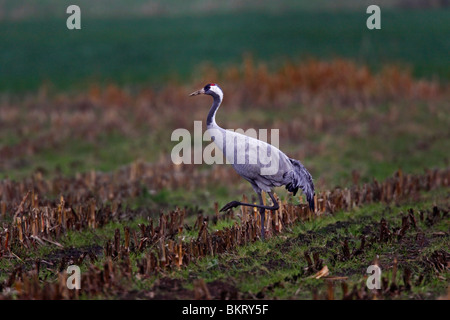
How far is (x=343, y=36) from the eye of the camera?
94.2ft

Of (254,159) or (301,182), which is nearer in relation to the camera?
(254,159)

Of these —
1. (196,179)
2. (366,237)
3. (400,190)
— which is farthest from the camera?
(196,179)

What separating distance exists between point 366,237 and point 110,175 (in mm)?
5834

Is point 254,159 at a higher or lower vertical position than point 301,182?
higher

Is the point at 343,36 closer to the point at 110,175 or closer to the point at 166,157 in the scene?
the point at 166,157

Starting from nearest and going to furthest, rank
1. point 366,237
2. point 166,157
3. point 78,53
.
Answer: point 366,237, point 166,157, point 78,53

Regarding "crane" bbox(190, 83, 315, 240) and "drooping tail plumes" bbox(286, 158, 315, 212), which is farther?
"drooping tail plumes" bbox(286, 158, 315, 212)

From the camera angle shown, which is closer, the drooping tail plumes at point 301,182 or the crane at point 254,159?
the crane at point 254,159

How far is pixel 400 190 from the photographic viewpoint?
11.0 meters

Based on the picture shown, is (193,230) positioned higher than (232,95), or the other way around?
(232,95)

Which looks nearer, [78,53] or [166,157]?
[166,157]

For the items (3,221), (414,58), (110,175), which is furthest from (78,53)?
(3,221)
